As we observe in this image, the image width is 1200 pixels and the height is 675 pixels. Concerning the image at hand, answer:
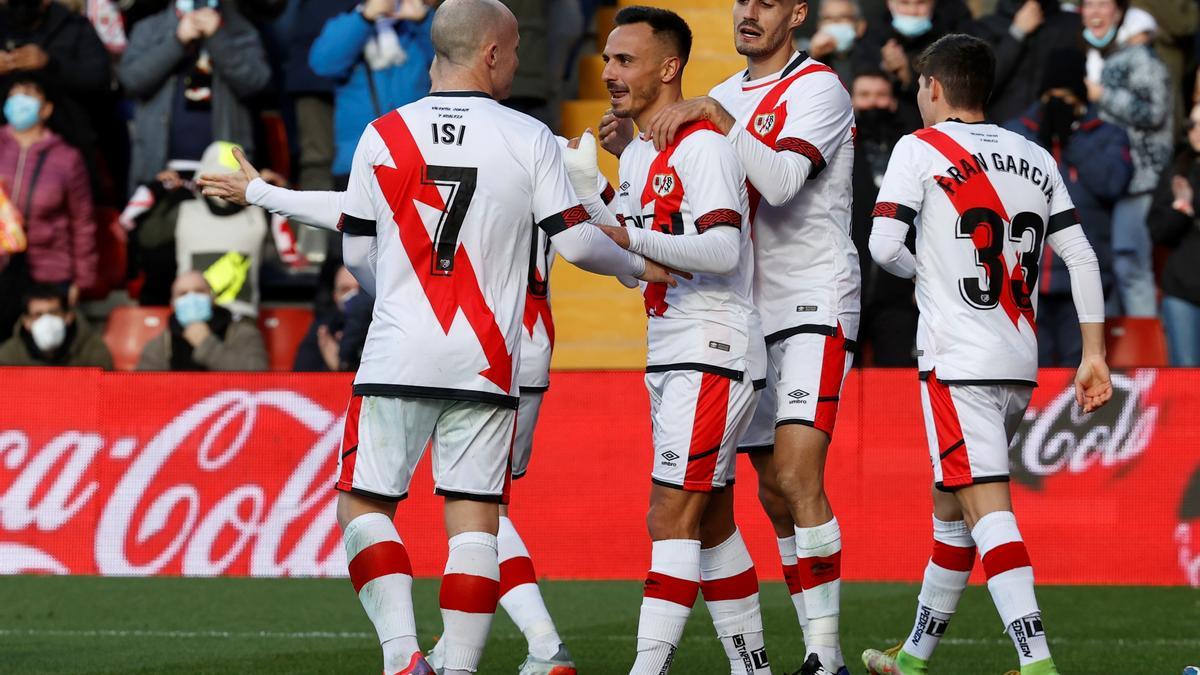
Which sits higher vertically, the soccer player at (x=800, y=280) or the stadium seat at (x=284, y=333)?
the soccer player at (x=800, y=280)

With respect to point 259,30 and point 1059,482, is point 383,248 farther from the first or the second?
point 259,30

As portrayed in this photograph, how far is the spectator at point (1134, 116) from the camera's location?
1216 cm

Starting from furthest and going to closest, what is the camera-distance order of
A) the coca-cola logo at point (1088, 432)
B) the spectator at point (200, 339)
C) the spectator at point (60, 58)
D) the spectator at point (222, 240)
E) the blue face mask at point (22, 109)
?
the spectator at point (60, 58)
the blue face mask at point (22, 109)
the spectator at point (222, 240)
the spectator at point (200, 339)
the coca-cola logo at point (1088, 432)

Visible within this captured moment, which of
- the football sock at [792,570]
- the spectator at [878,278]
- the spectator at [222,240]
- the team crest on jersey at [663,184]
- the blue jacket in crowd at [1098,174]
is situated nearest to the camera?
the team crest on jersey at [663,184]

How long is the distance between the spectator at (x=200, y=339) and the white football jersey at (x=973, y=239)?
6.69 meters

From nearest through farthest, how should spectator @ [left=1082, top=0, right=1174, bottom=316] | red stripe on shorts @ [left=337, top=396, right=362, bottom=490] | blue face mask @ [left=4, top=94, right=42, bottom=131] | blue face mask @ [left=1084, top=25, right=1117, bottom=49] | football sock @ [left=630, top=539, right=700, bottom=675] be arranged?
red stripe on shorts @ [left=337, top=396, right=362, bottom=490] < football sock @ [left=630, top=539, right=700, bottom=675] < spectator @ [left=1082, top=0, right=1174, bottom=316] < blue face mask @ [left=1084, top=25, right=1117, bottom=49] < blue face mask @ [left=4, top=94, right=42, bottom=131]

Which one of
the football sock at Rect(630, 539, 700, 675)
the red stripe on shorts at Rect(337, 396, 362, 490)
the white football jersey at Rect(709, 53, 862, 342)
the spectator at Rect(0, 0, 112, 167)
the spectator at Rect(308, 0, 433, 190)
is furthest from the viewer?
the spectator at Rect(0, 0, 112, 167)

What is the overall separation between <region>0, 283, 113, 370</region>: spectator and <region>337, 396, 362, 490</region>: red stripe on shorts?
719 cm

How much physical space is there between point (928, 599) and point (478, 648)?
190cm

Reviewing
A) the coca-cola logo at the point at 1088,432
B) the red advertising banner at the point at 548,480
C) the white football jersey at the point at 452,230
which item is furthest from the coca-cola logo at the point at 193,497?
the white football jersey at the point at 452,230

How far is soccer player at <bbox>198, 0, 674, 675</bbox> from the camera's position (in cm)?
573

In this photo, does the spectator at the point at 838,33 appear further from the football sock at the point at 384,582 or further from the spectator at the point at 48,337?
the football sock at the point at 384,582

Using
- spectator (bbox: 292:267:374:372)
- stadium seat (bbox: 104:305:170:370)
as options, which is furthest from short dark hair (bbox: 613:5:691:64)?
stadium seat (bbox: 104:305:170:370)

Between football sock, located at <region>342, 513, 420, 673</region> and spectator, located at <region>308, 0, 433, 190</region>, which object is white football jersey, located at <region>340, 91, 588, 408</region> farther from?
spectator, located at <region>308, 0, 433, 190</region>
